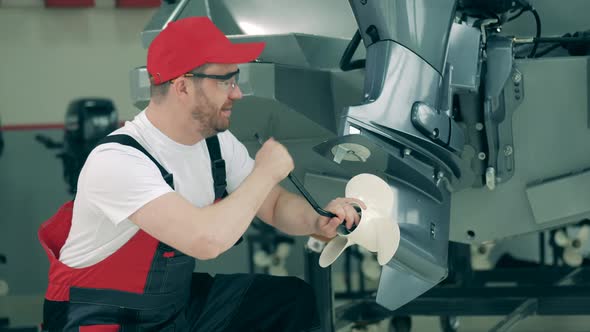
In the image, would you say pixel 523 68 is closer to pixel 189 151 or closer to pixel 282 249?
pixel 189 151

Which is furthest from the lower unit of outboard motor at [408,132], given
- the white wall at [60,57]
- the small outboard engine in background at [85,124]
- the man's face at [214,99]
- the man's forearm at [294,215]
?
the white wall at [60,57]

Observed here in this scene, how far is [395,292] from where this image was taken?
2141mm

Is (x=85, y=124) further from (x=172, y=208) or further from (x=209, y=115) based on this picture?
(x=172, y=208)

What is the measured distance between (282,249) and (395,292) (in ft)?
6.63

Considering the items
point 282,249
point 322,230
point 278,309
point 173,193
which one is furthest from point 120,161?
point 282,249

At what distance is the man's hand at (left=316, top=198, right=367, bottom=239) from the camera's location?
1.80 m

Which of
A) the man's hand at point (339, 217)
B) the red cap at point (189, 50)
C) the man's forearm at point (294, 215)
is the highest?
the red cap at point (189, 50)

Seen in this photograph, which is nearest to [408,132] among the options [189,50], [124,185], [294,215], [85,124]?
[294,215]

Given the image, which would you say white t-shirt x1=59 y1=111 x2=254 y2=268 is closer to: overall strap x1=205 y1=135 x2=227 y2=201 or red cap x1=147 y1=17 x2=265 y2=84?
overall strap x1=205 y1=135 x2=227 y2=201

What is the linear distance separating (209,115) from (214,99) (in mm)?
32

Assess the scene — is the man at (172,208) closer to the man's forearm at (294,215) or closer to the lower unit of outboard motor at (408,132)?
the man's forearm at (294,215)

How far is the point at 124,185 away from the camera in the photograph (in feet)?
5.49

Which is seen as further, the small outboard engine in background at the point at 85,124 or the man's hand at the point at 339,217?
the small outboard engine in background at the point at 85,124

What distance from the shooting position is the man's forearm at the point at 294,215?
1.90 metres
